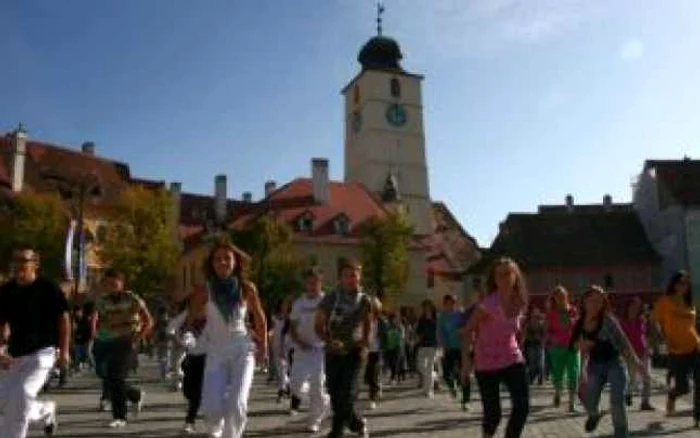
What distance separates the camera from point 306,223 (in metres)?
70.7

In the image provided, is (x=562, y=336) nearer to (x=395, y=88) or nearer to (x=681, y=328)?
(x=681, y=328)

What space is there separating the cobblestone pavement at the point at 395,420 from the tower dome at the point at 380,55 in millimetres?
79042

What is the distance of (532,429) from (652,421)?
2081 millimetres

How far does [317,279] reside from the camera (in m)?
13.2

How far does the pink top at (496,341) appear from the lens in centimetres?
880

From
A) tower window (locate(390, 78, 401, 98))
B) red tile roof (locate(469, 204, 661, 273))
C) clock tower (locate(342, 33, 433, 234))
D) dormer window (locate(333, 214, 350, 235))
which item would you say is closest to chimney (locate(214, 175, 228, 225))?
dormer window (locate(333, 214, 350, 235))

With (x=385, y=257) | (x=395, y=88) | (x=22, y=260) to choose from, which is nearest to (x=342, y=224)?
(x=385, y=257)

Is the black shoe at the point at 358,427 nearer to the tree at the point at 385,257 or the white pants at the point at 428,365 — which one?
the white pants at the point at 428,365

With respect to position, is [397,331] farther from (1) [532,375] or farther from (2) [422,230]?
(2) [422,230]

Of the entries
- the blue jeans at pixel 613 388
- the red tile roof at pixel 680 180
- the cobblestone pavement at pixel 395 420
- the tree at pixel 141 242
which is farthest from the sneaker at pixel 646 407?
the red tile roof at pixel 680 180

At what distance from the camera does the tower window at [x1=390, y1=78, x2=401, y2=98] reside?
9619cm

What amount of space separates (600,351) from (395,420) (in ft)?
13.9

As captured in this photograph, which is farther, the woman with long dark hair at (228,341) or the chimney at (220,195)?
the chimney at (220,195)

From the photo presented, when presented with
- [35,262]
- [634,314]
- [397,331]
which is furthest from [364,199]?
[35,262]
